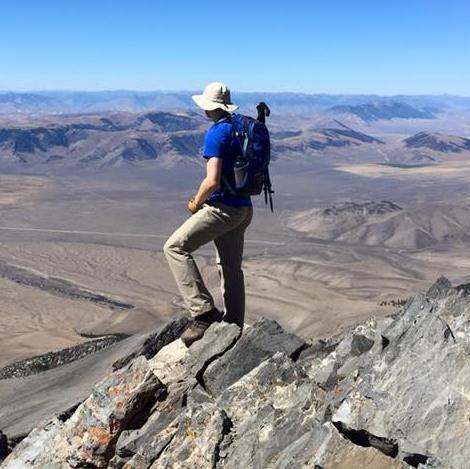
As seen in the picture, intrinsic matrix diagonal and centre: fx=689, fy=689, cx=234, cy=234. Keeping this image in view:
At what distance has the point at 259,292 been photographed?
54.8 m

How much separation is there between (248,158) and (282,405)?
239 cm

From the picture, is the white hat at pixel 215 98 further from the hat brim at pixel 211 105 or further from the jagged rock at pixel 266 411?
the jagged rock at pixel 266 411

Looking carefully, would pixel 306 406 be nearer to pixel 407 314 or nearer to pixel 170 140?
pixel 407 314

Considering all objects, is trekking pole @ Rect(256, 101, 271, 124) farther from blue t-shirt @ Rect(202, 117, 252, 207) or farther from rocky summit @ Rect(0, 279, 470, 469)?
rocky summit @ Rect(0, 279, 470, 469)

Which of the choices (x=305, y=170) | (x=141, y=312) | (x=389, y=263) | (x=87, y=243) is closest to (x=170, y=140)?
(x=305, y=170)

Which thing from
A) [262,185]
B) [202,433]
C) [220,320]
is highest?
[262,185]

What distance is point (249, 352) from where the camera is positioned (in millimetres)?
7316

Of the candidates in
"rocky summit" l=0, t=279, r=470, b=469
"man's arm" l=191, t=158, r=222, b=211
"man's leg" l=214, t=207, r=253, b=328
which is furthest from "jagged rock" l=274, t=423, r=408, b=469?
"man's leg" l=214, t=207, r=253, b=328

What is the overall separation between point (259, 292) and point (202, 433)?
48841 mm

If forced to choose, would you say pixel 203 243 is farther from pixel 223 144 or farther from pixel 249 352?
pixel 249 352

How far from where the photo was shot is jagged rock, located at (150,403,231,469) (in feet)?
19.6

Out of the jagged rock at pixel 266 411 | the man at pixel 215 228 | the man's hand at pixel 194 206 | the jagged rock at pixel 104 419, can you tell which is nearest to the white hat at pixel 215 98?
the man at pixel 215 228

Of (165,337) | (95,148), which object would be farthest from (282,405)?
(95,148)

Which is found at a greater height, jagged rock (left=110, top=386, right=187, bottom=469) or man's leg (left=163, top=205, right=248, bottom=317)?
man's leg (left=163, top=205, right=248, bottom=317)
